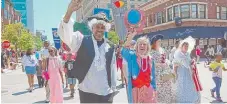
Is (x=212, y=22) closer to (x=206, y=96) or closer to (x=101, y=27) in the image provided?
(x=206, y=96)

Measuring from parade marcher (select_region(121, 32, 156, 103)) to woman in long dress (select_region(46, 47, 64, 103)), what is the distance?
385 centimetres

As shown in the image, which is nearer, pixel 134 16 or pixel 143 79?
pixel 143 79

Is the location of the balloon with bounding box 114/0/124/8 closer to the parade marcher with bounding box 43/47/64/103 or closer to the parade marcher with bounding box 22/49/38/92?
the parade marcher with bounding box 22/49/38/92

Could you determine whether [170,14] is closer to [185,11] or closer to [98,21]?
[185,11]

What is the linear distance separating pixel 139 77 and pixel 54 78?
4.64 meters

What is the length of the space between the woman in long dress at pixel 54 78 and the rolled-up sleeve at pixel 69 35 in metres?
5.01

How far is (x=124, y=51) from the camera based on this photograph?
225 inches

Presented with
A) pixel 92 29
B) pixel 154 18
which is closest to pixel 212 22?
pixel 154 18

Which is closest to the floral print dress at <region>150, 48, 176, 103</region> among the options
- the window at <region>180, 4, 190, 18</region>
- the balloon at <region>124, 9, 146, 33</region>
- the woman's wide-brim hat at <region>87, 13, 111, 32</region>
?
the balloon at <region>124, 9, 146, 33</region>

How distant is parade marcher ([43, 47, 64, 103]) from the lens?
912 cm

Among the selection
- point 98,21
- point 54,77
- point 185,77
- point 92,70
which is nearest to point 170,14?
point 54,77

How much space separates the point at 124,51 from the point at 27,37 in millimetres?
53648

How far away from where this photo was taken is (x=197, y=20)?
42.9 m

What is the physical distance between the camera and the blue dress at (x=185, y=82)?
7.84 metres
